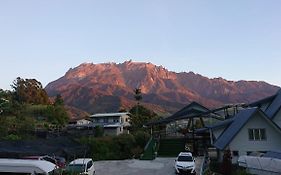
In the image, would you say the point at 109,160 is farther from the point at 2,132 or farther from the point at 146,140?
the point at 2,132

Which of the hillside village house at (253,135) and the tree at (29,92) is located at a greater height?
the tree at (29,92)

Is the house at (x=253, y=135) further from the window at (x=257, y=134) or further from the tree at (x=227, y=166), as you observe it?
the tree at (x=227, y=166)

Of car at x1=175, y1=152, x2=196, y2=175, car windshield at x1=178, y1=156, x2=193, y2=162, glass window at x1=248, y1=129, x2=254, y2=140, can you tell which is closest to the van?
car at x1=175, y1=152, x2=196, y2=175

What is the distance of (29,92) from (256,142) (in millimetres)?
60871

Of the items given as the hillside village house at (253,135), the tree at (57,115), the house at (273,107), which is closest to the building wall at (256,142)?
the hillside village house at (253,135)

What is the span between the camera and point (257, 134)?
2772cm

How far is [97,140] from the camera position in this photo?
3656 cm

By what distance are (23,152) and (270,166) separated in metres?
16.0

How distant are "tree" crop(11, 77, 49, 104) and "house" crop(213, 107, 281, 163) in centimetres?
5629

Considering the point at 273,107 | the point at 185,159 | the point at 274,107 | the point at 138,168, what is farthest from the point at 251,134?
the point at 138,168

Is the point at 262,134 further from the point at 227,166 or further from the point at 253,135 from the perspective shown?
the point at 227,166

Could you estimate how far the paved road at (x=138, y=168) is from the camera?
25.7 meters

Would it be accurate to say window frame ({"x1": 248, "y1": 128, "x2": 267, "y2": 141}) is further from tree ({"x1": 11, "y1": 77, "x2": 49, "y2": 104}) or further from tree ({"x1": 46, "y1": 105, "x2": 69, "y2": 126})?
tree ({"x1": 11, "y1": 77, "x2": 49, "y2": 104})

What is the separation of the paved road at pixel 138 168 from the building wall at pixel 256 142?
3857 millimetres
